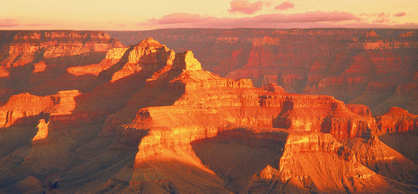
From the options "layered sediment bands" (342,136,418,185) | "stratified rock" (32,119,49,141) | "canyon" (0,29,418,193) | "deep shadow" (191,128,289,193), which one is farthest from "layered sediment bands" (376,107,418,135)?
"stratified rock" (32,119,49,141)

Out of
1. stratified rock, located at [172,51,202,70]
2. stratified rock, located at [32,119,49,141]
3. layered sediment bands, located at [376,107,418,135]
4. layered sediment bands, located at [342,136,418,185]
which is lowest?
layered sediment bands, located at [342,136,418,185]

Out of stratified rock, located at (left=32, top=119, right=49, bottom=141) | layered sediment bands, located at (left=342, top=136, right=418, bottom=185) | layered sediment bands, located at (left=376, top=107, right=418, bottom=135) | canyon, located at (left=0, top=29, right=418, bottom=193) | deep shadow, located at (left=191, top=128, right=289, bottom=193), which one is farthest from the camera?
layered sediment bands, located at (left=376, top=107, right=418, bottom=135)

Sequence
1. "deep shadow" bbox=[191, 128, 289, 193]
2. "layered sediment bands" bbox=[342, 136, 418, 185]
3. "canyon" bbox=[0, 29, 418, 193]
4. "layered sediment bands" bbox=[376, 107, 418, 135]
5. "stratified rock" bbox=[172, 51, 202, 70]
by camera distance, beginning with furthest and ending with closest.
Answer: "stratified rock" bbox=[172, 51, 202, 70]
"layered sediment bands" bbox=[376, 107, 418, 135]
"layered sediment bands" bbox=[342, 136, 418, 185]
"deep shadow" bbox=[191, 128, 289, 193]
"canyon" bbox=[0, 29, 418, 193]

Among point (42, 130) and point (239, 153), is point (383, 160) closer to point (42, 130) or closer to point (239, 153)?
point (239, 153)

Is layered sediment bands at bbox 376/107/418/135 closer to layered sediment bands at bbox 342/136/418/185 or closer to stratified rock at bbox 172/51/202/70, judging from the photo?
layered sediment bands at bbox 342/136/418/185

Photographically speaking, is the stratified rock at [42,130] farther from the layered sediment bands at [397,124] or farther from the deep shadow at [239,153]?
the layered sediment bands at [397,124]

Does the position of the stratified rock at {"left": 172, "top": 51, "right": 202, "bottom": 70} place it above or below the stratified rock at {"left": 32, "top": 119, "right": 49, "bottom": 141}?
above

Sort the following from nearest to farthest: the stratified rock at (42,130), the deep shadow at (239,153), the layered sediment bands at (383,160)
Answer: the deep shadow at (239,153) → the layered sediment bands at (383,160) → the stratified rock at (42,130)

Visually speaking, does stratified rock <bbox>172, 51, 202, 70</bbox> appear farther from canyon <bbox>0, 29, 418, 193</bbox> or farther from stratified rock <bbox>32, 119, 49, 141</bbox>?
stratified rock <bbox>32, 119, 49, 141</bbox>

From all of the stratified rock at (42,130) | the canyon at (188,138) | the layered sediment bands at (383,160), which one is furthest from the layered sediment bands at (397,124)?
the stratified rock at (42,130)

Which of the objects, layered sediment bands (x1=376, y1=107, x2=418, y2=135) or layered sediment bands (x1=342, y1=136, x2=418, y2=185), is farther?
layered sediment bands (x1=376, y1=107, x2=418, y2=135)
